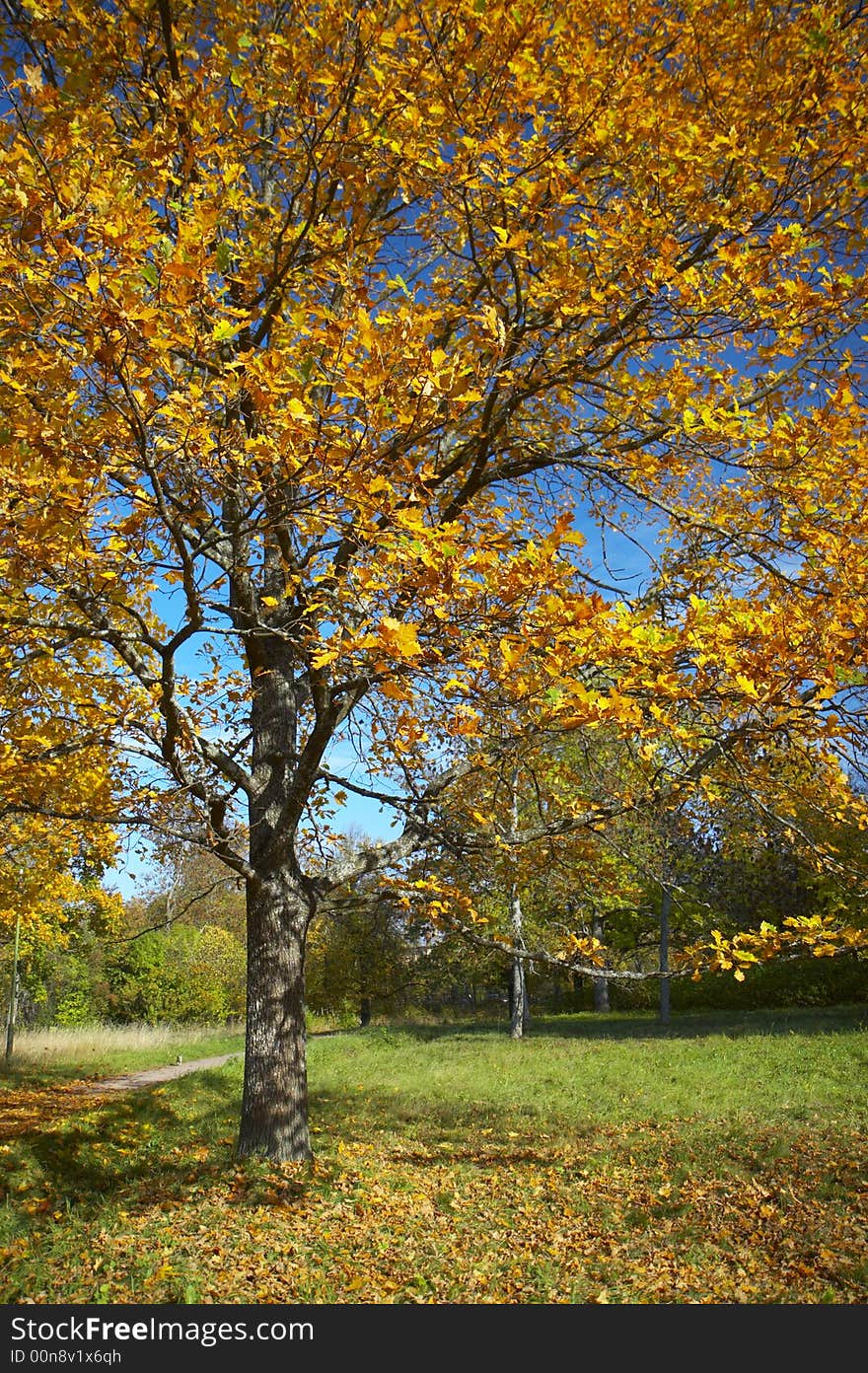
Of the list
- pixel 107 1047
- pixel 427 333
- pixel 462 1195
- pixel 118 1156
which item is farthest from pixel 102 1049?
pixel 427 333

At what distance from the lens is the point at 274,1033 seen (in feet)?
20.3

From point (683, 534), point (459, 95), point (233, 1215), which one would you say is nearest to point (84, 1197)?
point (233, 1215)

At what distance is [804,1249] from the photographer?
486 centimetres

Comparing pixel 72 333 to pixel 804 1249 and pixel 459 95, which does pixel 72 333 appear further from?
pixel 804 1249

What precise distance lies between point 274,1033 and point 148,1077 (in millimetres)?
11000

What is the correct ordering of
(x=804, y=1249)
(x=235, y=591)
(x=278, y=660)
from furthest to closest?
(x=278, y=660) → (x=235, y=591) → (x=804, y=1249)

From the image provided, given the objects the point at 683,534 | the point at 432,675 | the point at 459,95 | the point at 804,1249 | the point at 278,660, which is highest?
the point at 459,95

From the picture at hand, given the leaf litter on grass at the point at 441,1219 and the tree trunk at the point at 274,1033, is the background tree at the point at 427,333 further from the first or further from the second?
the leaf litter on grass at the point at 441,1219

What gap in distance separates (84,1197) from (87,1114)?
3.95 m

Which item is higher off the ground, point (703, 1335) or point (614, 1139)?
point (703, 1335)

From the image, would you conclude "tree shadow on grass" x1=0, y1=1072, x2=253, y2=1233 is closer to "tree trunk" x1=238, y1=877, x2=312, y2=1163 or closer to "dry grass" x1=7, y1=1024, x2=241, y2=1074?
"tree trunk" x1=238, y1=877, x2=312, y2=1163

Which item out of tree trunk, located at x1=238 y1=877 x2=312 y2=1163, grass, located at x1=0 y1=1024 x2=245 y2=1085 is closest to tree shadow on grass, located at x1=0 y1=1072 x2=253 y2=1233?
tree trunk, located at x1=238 y1=877 x2=312 y2=1163

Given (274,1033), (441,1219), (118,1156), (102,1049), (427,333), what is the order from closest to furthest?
(427,333) → (441,1219) → (274,1033) → (118,1156) → (102,1049)

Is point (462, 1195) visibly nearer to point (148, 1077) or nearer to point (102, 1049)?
point (148, 1077)
